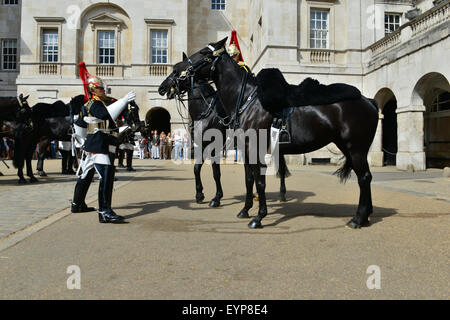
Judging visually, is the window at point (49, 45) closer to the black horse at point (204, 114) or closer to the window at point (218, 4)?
the window at point (218, 4)

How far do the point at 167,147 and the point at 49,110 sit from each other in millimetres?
13535

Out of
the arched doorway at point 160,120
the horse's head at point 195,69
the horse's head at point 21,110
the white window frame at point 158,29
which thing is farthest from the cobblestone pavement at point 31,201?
the arched doorway at point 160,120

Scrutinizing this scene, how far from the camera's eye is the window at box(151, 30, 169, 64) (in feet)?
80.4

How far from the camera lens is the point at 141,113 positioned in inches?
949

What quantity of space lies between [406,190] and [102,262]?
24.1 feet

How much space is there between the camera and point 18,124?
30.7ft

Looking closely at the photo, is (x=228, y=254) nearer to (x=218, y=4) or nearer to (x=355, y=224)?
(x=355, y=224)

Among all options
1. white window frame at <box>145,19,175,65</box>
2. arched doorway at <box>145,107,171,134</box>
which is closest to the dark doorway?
white window frame at <box>145,19,175,65</box>

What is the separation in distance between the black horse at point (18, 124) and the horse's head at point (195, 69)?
5964 millimetres

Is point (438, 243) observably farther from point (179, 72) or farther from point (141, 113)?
point (141, 113)

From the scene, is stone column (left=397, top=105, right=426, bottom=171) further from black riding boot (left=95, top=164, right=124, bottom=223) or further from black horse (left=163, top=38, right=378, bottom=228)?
black riding boot (left=95, top=164, right=124, bottom=223)

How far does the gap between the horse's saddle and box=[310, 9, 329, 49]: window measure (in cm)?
1707

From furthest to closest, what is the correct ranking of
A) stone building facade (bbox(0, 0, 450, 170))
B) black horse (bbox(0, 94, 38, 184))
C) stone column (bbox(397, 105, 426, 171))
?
stone building facade (bbox(0, 0, 450, 170)) → stone column (bbox(397, 105, 426, 171)) → black horse (bbox(0, 94, 38, 184))
